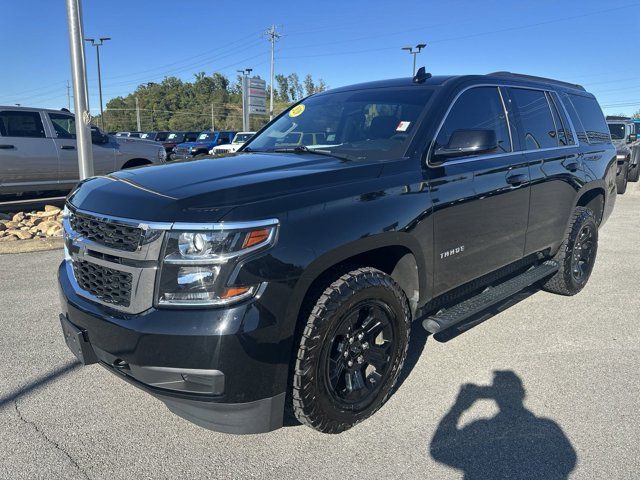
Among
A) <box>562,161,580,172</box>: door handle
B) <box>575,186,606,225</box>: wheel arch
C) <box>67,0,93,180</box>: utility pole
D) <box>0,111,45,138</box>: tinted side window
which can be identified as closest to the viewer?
<box>562,161,580,172</box>: door handle

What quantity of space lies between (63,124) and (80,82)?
319 cm

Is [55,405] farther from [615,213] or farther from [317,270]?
[615,213]

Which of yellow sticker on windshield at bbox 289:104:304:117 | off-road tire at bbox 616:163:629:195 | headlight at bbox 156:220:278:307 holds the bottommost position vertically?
off-road tire at bbox 616:163:629:195

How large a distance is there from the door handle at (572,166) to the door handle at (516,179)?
0.86 meters

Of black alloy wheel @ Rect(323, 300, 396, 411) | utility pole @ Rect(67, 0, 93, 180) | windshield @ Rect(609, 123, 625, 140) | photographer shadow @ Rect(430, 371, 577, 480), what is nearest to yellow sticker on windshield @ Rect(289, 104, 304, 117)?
black alloy wheel @ Rect(323, 300, 396, 411)

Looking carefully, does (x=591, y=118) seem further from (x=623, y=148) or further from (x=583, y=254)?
(x=623, y=148)

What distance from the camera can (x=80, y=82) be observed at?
727cm

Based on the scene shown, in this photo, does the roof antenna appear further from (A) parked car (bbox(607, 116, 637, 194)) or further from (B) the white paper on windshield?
(A) parked car (bbox(607, 116, 637, 194))

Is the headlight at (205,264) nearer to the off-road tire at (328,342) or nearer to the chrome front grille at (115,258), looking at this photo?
the chrome front grille at (115,258)

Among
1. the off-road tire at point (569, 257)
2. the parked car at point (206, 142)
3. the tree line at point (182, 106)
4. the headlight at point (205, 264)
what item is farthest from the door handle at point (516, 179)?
the tree line at point (182, 106)

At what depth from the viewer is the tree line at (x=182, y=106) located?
311 ft

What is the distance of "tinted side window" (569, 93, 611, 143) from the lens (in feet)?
17.0

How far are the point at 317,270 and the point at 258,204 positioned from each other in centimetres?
43

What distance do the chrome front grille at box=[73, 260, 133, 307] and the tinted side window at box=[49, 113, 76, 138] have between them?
8452 mm
